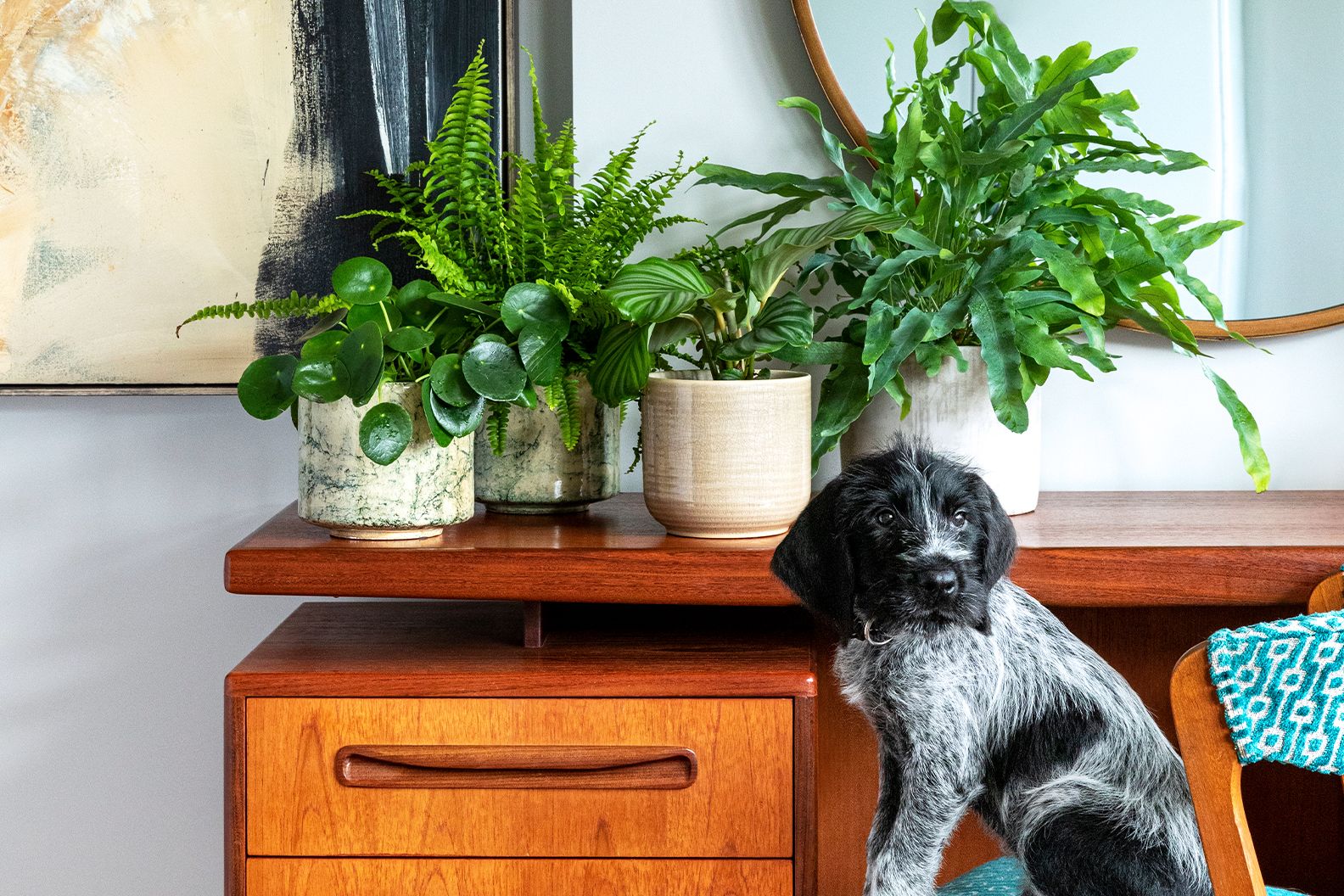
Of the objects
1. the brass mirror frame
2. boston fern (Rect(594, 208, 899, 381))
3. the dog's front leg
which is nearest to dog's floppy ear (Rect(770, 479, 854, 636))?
the dog's front leg

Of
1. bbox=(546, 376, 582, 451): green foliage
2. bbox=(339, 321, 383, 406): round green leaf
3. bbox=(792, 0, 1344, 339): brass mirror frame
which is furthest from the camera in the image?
bbox=(792, 0, 1344, 339): brass mirror frame

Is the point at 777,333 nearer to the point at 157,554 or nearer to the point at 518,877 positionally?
the point at 518,877

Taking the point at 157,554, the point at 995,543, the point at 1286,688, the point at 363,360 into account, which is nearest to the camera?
the point at 1286,688

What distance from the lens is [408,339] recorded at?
2.80 ft

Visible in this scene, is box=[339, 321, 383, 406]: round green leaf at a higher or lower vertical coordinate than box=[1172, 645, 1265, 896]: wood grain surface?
higher

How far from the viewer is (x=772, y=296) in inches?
45.9

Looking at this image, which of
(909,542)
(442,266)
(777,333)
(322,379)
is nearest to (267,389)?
(322,379)

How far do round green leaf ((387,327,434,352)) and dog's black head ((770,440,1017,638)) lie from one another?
36 cm

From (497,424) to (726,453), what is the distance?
22cm

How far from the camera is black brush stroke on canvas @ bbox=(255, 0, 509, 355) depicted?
3.88 feet

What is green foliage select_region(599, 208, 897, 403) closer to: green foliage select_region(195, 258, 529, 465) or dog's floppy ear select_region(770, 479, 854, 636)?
green foliage select_region(195, 258, 529, 465)

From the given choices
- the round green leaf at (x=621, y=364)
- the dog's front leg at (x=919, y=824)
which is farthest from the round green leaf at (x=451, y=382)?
the dog's front leg at (x=919, y=824)

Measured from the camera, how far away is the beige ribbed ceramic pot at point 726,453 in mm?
904

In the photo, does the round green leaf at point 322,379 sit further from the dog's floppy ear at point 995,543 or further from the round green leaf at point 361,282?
the dog's floppy ear at point 995,543
